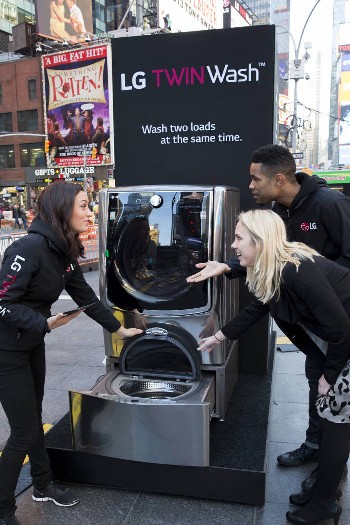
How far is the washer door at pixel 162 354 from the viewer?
2881 millimetres

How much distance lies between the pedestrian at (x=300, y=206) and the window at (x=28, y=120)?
1562 inches

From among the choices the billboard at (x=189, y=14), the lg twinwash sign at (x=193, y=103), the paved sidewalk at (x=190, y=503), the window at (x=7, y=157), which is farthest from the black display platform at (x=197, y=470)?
the billboard at (x=189, y=14)

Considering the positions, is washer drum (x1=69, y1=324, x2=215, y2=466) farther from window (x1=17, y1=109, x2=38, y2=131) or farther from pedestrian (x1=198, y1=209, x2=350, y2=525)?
window (x1=17, y1=109, x2=38, y2=131)

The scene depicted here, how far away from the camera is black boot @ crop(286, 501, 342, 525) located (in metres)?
2.34

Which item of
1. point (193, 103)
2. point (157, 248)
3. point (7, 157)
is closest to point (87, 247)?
point (193, 103)

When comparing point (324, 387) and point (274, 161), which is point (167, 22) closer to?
point (274, 161)

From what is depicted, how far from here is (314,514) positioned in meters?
2.35

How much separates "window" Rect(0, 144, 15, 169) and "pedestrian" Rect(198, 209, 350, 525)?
41891mm

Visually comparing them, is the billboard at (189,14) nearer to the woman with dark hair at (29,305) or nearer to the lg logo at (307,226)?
the lg logo at (307,226)

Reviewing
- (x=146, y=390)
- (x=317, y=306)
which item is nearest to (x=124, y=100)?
(x=146, y=390)

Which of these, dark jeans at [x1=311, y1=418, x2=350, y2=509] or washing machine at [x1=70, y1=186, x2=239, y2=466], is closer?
dark jeans at [x1=311, y1=418, x2=350, y2=509]

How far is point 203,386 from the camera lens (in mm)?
2781

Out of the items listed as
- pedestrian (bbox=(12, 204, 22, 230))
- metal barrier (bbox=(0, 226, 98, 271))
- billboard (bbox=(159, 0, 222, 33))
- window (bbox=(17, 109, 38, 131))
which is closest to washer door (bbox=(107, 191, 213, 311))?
metal barrier (bbox=(0, 226, 98, 271))

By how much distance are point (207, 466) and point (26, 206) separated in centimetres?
4057
